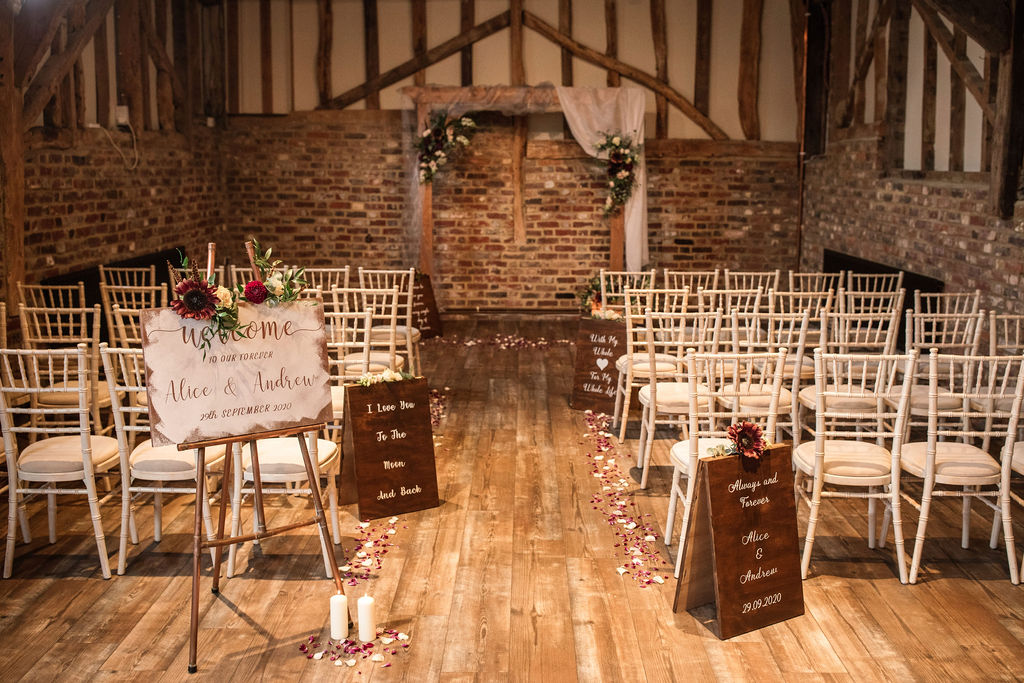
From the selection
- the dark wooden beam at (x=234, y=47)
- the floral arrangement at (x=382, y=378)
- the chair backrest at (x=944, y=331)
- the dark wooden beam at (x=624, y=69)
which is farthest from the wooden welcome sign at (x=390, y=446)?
the dark wooden beam at (x=234, y=47)

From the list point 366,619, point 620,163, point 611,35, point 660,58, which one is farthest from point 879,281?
point 366,619

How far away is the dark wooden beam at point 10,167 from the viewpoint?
6.24 meters

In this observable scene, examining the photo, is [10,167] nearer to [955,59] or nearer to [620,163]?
[620,163]

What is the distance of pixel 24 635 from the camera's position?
3.65m

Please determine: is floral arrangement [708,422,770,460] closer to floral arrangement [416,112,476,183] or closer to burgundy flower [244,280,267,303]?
burgundy flower [244,280,267,303]

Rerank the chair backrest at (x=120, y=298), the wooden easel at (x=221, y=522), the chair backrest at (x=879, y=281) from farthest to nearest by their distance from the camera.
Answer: the chair backrest at (x=879, y=281)
the chair backrest at (x=120, y=298)
the wooden easel at (x=221, y=522)

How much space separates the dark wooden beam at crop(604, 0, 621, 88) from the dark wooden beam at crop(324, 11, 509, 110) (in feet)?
3.70

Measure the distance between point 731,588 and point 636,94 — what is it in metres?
7.64

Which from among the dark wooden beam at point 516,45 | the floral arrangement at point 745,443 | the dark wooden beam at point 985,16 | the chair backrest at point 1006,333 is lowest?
the floral arrangement at point 745,443

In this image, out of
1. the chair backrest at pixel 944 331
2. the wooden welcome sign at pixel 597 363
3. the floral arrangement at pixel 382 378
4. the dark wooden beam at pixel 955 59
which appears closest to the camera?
the floral arrangement at pixel 382 378

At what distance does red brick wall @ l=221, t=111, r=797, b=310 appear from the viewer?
10977 mm

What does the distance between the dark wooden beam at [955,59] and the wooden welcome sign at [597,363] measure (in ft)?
9.77

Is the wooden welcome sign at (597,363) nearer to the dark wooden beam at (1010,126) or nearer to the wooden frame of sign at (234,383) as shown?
the dark wooden beam at (1010,126)

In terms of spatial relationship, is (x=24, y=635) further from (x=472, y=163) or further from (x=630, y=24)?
(x=630, y=24)
